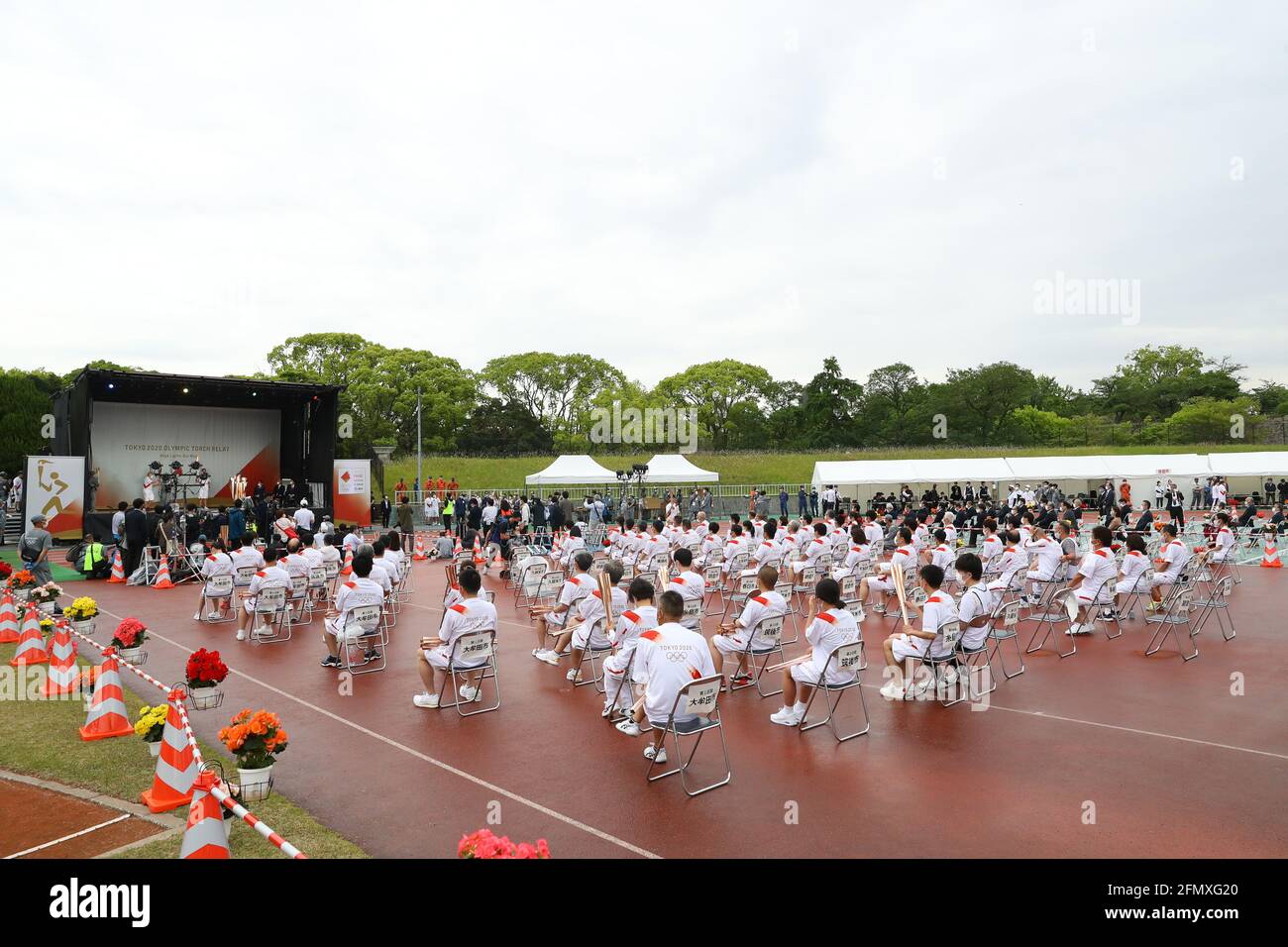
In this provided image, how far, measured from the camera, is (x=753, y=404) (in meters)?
58.3

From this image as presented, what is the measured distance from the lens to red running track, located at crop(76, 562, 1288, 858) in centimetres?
452

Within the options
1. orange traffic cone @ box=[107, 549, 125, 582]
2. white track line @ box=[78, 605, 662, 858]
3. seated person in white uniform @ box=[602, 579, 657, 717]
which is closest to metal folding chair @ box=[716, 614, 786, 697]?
seated person in white uniform @ box=[602, 579, 657, 717]

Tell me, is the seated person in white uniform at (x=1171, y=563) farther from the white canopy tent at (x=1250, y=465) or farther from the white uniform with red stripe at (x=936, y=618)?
the white canopy tent at (x=1250, y=465)

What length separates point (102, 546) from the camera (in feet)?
54.7

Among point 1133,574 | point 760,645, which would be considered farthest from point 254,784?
point 1133,574

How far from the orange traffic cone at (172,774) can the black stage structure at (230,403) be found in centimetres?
1912

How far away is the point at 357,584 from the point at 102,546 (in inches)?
478

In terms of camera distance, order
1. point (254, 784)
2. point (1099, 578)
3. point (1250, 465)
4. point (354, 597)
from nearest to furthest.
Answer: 1. point (254, 784)
2. point (354, 597)
3. point (1099, 578)
4. point (1250, 465)

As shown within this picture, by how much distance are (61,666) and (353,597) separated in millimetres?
2952

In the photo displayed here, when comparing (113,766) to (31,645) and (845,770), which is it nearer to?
(31,645)

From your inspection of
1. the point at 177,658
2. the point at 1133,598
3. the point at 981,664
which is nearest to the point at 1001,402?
the point at 1133,598

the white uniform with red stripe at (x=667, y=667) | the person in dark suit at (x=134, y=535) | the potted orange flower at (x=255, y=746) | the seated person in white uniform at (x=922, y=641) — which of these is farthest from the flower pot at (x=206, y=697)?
the person in dark suit at (x=134, y=535)
